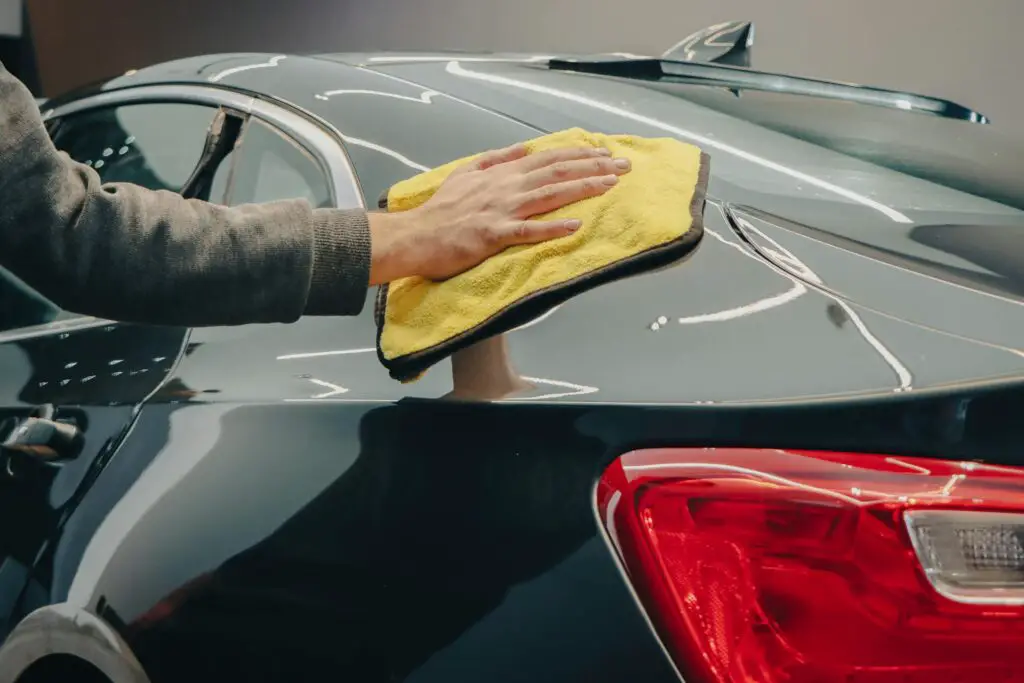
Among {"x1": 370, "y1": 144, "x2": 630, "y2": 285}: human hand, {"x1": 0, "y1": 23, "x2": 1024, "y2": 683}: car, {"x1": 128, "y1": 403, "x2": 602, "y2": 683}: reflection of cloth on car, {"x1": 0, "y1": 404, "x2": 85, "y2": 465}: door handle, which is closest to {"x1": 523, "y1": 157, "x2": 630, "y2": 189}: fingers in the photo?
{"x1": 370, "y1": 144, "x2": 630, "y2": 285}: human hand

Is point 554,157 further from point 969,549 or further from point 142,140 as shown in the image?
point 142,140

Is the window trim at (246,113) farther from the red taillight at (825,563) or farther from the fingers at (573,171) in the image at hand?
the red taillight at (825,563)

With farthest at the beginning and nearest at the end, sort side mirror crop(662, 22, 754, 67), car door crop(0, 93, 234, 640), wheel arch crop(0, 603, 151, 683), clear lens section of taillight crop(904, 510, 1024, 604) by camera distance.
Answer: side mirror crop(662, 22, 754, 67)
car door crop(0, 93, 234, 640)
wheel arch crop(0, 603, 151, 683)
clear lens section of taillight crop(904, 510, 1024, 604)

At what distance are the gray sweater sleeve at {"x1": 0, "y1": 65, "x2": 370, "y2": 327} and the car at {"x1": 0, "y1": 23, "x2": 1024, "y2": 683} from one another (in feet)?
0.36

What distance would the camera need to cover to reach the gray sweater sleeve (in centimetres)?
81

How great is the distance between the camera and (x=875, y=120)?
4.58 feet

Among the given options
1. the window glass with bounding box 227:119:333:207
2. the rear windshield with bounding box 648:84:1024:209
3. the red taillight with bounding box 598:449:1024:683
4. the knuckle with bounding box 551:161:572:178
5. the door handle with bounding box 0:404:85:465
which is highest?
the knuckle with bounding box 551:161:572:178

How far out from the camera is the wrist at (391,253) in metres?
0.86

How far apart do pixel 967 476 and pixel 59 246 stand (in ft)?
2.33

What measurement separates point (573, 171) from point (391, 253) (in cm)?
17

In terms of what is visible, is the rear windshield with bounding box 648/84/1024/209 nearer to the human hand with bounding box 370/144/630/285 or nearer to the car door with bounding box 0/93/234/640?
the human hand with bounding box 370/144/630/285

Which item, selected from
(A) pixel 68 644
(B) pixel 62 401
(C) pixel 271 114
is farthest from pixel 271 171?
(A) pixel 68 644

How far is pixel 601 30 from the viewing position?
145 inches

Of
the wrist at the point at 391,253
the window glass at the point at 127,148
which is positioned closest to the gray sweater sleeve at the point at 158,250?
the wrist at the point at 391,253
